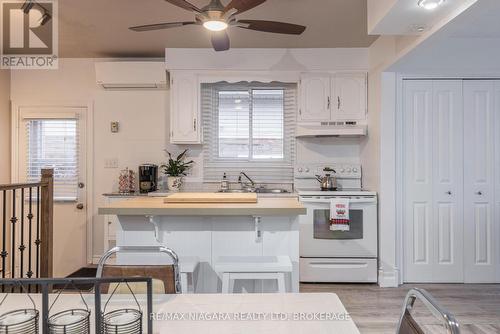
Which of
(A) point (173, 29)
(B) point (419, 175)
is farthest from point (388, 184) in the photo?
(A) point (173, 29)

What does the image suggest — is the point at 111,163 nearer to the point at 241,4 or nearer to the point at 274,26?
the point at 274,26

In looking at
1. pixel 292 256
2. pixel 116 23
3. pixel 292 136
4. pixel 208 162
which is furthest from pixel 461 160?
pixel 116 23

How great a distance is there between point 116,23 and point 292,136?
2358 mm

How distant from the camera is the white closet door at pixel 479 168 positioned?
11.8 feet

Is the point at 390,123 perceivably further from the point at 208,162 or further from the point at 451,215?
the point at 208,162

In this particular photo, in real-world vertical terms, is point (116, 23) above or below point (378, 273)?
above

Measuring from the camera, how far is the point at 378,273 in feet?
12.1

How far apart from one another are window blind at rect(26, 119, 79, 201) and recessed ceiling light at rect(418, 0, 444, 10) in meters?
3.98

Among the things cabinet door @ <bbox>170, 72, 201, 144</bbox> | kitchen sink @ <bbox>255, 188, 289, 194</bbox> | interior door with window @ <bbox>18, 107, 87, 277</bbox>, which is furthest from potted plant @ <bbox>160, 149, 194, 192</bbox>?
interior door with window @ <bbox>18, 107, 87, 277</bbox>

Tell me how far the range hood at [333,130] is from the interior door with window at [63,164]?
278 centimetres

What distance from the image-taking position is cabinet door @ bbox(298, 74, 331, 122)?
4086 millimetres

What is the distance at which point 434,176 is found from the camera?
3.62 meters

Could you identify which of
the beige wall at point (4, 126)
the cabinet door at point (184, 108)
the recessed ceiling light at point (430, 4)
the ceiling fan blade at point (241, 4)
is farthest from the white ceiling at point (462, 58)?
the beige wall at point (4, 126)

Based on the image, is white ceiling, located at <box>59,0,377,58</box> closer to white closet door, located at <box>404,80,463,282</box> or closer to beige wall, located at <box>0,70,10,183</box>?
beige wall, located at <box>0,70,10,183</box>
